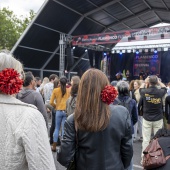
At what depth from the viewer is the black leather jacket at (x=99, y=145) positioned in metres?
2.27

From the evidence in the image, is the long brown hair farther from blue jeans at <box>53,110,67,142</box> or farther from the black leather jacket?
blue jeans at <box>53,110,67,142</box>

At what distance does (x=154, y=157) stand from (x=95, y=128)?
0.56m

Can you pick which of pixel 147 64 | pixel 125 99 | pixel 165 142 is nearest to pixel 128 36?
pixel 147 64

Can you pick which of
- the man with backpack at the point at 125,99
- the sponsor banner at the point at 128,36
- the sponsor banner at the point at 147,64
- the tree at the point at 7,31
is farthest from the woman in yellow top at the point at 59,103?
the tree at the point at 7,31

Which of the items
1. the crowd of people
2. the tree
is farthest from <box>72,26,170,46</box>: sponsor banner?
the tree

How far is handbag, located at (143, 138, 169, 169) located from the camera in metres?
1.82

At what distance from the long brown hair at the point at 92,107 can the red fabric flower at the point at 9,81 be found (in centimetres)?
75

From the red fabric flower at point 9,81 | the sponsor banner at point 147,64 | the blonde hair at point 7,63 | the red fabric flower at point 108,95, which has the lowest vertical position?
the red fabric flower at point 108,95

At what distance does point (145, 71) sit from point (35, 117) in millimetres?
18008

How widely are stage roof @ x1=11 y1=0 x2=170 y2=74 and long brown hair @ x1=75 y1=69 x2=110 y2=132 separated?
1383 cm

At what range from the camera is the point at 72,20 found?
17875mm

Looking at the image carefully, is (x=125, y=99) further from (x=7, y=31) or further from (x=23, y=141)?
(x=7, y=31)

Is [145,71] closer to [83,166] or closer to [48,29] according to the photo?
[48,29]

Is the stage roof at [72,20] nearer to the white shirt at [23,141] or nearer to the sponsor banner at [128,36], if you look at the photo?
the sponsor banner at [128,36]
